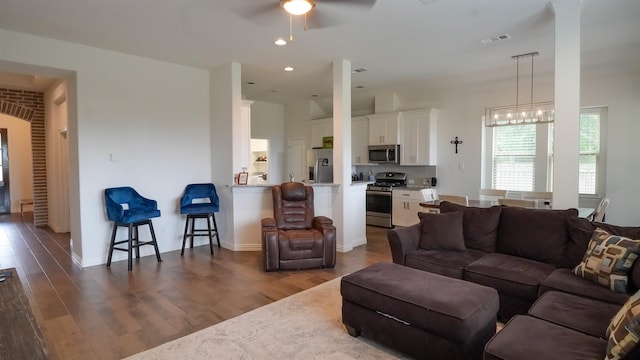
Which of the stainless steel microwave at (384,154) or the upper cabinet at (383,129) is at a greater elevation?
the upper cabinet at (383,129)

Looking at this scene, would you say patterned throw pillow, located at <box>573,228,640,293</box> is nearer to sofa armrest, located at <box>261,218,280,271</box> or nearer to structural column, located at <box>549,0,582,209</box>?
structural column, located at <box>549,0,582,209</box>

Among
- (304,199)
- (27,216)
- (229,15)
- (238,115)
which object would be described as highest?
(229,15)

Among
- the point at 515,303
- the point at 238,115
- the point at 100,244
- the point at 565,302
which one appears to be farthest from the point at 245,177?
the point at 565,302

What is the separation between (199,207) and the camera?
513 centimetres

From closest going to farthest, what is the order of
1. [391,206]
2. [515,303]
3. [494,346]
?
1. [494,346]
2. [515,303]
3. [391,206]

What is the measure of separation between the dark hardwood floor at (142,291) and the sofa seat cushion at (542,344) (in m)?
2.16

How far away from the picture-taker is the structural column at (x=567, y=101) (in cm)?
329

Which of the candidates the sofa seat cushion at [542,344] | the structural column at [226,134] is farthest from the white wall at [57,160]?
the sofa seat cushion at [542,344]

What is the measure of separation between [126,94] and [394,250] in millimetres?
4069

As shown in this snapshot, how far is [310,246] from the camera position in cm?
436

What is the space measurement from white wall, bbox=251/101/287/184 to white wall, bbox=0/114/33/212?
5.95 m

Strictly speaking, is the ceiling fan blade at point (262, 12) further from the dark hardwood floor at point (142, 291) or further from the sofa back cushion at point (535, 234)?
the sofa back cushion at point (535, 234)

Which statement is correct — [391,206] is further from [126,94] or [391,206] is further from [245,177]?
[126,94]

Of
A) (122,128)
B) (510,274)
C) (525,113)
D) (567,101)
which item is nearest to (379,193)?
(525,113)
